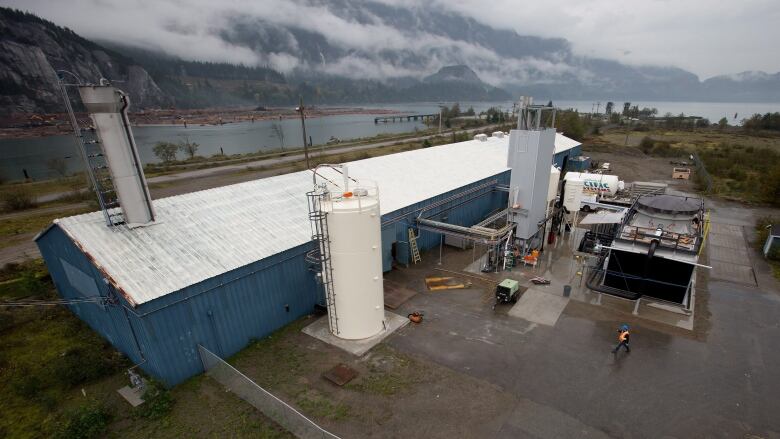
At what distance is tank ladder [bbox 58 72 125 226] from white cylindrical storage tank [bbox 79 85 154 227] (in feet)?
1.15

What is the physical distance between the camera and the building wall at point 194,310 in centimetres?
1516

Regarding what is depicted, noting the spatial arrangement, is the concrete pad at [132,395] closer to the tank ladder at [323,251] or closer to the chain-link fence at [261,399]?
the chain-link fence at [261,399]

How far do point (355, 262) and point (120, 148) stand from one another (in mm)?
11928

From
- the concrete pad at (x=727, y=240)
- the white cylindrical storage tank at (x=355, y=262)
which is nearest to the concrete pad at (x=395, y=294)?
the white cylindrical storage tank at (x=355, y=262)

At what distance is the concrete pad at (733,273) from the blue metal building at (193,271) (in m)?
22.3

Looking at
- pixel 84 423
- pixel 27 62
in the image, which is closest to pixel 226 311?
pixel 84 423

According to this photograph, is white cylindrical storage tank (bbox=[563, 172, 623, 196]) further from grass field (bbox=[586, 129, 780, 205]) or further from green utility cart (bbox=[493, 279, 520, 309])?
green utility cart (bbox=[493, 279, 520, 309])

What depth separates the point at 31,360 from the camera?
17844 mm

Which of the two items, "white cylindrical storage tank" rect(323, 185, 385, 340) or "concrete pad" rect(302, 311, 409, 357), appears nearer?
"white cylindrical storage tank" rect(323, 185, 385, 340)

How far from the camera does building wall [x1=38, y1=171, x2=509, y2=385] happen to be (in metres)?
15.2

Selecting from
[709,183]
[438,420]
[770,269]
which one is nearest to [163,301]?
[438,420]

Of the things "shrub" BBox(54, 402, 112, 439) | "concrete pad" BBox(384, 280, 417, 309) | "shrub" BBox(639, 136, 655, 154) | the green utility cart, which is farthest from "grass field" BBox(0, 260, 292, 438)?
"shrub" BBox(639, 136, 655, 154)

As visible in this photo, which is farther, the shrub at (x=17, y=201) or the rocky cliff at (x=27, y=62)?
the rocky cliff at (x=27, y=62)

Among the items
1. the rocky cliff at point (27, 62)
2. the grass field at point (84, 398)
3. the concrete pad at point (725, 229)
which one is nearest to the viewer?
the grass field at point (84, 398)
